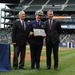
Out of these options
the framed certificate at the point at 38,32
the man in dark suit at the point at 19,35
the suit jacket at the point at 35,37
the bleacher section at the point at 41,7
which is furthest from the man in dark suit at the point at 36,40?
the bleacher section at the point at 41,7

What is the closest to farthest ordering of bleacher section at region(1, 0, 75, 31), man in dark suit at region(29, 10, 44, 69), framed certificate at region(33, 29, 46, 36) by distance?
framed certificate at region(33, 29, 46, 36)
man in dark suit at region(29, 10, 44, 69)
bleacher section at region(1, 0, 75, 31)

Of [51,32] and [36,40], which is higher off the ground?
[51,32]

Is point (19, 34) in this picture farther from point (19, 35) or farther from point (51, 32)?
point (51, 32)

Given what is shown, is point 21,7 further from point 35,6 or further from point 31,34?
point 31,34

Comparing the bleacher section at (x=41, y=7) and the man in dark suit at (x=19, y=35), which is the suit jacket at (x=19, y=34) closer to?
the man in dark suit at (x=19, y=35)

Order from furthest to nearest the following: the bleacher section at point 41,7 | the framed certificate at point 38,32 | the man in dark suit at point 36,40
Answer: the bleacher section at point 41,7 < the man in dark suit at point 36,40 < the framed certificate at point 38,32

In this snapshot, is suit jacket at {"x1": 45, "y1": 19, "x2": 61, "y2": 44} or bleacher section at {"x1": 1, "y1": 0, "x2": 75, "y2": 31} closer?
suit jacket at {"x1": 45, "y1": 19, "x2": 61, "y2": 44}

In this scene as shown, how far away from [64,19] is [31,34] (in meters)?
58.3

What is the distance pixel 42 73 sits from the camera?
9812 mm

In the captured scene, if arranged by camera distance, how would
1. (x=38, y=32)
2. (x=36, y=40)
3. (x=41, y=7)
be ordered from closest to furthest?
(x=38, y=32) → (x=36, y=40) → (x=41, y=7)

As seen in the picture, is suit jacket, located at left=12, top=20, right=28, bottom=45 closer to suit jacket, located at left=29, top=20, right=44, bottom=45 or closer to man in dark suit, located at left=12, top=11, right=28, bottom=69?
man in dark suit, located at left=12, top=11, right=28, bottom=69

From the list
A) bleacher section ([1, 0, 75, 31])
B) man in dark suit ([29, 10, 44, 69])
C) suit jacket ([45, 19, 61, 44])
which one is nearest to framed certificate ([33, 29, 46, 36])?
man in dark suit ([29, 10, 44, 69])

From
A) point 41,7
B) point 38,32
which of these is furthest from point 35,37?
point 41,7

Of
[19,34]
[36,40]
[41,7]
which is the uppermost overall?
[41,7]
